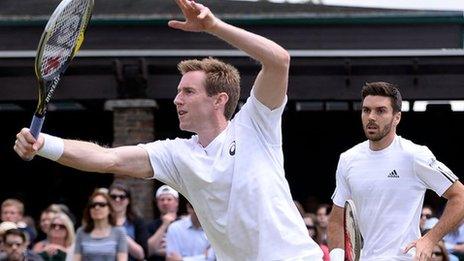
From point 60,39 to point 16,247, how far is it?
5.85m

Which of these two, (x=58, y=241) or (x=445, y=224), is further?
(x=58, y=241)

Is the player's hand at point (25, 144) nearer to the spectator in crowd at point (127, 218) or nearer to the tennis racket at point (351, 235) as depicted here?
the tennis racket at point (351, 235)

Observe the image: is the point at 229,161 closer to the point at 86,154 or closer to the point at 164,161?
the point at 164,161

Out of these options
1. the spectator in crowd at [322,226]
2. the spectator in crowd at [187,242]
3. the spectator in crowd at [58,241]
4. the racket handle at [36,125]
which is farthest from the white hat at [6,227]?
the racket handle at [36,125]

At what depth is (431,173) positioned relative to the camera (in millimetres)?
9500

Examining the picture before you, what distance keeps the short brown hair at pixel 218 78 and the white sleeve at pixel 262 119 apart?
0.19 meters

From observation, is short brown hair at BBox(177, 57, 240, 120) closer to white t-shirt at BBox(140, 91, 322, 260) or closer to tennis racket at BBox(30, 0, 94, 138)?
white t-shirt at BBox(140, 91, 322, 260)

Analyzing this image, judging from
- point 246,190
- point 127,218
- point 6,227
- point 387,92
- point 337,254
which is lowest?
point 337,254

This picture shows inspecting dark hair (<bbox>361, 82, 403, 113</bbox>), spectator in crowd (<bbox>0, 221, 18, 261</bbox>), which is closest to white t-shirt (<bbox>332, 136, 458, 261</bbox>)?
dark hair (<bbox>361, 82, 403, 113</bbox>)

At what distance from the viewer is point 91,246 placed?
1219 cm

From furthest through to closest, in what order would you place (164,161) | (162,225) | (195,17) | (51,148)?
(162,225)
(164,161)
(51,148)
(195,17)

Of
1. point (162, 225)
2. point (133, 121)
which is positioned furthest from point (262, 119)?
point (133, 121)

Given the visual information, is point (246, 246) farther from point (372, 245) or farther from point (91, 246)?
point (91, 246)

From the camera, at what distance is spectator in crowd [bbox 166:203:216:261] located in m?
13.2
